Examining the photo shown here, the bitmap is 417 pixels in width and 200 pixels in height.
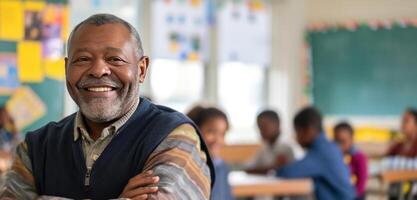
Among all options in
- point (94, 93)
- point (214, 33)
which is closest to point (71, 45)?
point (94, 93)

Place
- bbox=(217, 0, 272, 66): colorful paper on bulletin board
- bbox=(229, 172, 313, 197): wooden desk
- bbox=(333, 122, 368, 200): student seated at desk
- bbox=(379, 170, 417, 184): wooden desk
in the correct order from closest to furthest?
1. bbox=(229, 172, 313, 197): wooden desk
2. bbox=(379, 170, 417, 184): wooden desk
3. bbox=(333, 122, 368, 200): student seated at desk
4. bbox=(217, 0, 272, 66): colorful paper on bulletin board

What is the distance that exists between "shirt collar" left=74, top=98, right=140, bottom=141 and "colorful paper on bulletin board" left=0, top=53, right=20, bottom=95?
14.0 feet

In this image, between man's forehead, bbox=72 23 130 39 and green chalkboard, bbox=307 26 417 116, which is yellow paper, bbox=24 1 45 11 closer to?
green chalkboard, bbox=307 26 417 116

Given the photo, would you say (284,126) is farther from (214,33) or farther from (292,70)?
(214,33)

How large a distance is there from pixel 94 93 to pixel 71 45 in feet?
0.33

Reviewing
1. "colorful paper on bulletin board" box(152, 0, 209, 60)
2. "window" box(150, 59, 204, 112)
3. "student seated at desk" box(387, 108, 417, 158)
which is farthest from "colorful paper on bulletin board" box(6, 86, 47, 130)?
"student seated at desk" box(387, 108, 417, 158)

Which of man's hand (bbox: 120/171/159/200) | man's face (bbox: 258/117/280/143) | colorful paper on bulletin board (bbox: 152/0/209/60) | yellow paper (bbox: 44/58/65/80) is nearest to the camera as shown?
man's hand (bbox: 120/171/159/200)

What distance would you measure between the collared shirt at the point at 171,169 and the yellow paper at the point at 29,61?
425cm

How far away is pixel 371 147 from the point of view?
6973 millimetres

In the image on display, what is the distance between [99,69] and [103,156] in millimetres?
157

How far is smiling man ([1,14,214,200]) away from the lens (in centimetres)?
123

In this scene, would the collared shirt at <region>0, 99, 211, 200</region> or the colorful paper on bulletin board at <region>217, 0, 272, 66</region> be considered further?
the colorful paper on bulletin board at <region>217, 0, 272, 66</region>

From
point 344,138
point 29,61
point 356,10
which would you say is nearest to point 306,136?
point 344,138

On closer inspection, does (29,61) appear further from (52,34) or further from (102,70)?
(102,70)
